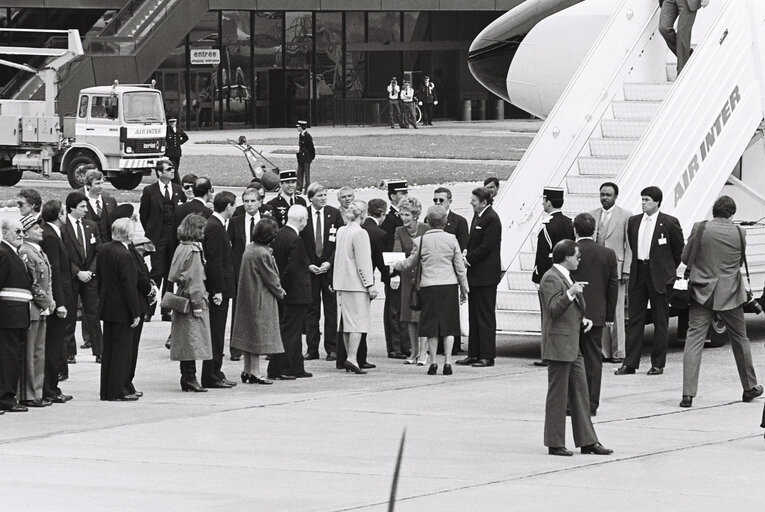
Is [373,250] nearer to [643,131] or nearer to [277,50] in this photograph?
[643,131]

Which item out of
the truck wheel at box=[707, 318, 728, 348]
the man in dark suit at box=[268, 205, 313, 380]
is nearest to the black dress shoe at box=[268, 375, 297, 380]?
the man in dark suit at box=[268, 205, 313, 380]

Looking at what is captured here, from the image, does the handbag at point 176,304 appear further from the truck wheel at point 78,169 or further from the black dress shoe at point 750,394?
the truck wheel at point 78,169

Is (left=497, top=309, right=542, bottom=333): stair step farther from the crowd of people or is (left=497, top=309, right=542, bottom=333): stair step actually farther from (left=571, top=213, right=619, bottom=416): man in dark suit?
(left=571, top=213, right=619, bottom=416): man in dark suit

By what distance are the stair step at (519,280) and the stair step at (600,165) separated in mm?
1479

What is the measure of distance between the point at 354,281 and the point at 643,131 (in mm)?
4154

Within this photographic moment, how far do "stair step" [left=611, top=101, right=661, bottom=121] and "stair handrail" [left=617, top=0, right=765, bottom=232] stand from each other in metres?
1.02

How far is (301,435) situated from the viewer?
10672 mm

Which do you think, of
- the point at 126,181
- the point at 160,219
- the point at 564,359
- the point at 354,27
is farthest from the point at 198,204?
the point at 354,27

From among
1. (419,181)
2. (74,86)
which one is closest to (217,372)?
(419,181)

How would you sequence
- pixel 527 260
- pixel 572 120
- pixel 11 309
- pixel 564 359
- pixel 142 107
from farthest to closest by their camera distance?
pixel 142 107 → pixel 572 120 → pixel 527 260 → pixel 11 309 → pixel 564 359

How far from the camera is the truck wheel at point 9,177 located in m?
35.4

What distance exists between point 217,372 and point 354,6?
4590cm

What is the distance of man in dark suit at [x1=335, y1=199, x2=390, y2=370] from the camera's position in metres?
14.1

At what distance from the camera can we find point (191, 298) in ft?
41.8
